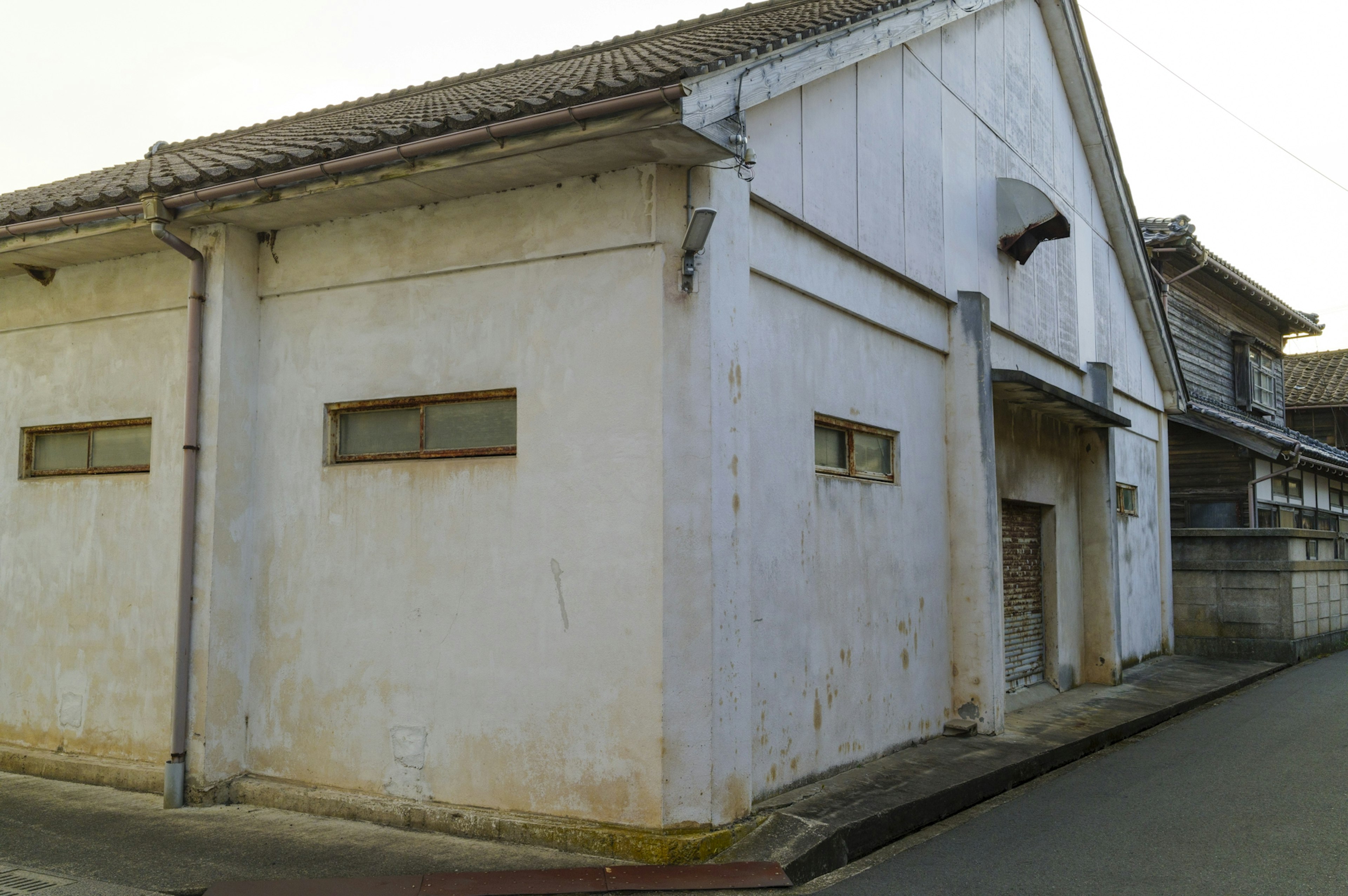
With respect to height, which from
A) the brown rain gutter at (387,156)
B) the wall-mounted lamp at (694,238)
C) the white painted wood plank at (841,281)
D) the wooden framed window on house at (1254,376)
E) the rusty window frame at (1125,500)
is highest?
the wooden framed window on house at (1254,376)

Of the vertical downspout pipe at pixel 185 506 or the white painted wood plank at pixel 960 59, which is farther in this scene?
the white painted wood plank at pixel 960 59

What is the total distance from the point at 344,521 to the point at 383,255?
1.90 meters

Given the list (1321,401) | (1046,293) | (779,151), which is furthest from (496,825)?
(1321,401)

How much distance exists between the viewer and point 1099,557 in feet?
43.7

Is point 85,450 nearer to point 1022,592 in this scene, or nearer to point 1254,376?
point 1022,592

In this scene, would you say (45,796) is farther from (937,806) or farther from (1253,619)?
(1253,619)

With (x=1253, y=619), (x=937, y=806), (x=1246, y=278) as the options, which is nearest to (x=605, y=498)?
(x=937, y=806)

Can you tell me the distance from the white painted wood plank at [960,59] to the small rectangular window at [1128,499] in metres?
6.55

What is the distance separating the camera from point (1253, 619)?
621 inches

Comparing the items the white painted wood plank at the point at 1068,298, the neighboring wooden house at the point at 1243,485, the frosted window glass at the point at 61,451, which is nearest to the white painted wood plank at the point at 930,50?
the white painted wood plank at the point at 1068,298

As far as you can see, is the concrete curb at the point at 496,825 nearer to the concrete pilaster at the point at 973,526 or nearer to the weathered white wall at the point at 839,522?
the weathered white wall at the point at 839,522

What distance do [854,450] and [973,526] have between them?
186 centimetres

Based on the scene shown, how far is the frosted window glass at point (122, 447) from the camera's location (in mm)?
8227

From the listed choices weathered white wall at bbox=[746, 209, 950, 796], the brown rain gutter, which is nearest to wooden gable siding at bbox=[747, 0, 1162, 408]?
weathered white wall at bbox=[746, 209, 950, 796]
